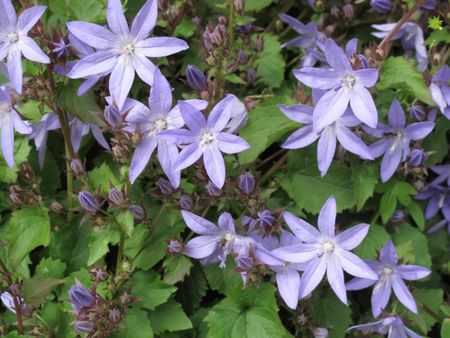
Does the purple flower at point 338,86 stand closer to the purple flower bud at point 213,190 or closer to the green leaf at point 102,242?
the purple flower bud at point 213,190

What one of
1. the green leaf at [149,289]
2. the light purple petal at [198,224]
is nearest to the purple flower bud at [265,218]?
the light purple petal at [198,224]

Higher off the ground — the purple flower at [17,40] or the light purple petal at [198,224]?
the purple flower at [17,40]

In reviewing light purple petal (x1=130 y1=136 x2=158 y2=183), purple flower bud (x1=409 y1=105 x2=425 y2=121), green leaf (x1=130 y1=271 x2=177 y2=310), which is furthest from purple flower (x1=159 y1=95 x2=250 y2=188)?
purple flower bud (x1=409 y1=105 x2=425 y2=121)

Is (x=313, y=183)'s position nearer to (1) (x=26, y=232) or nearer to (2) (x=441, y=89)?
(2) (x=441, y=89)

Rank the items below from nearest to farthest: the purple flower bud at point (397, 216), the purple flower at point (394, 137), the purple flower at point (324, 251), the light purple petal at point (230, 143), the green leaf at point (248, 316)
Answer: the light purple petal at point (230, 143) < the purple flower at point (324, 251) < the green leaf at point (248, 316) < the purple flower at point (394, 137) < the purple flower bud at point (397, 216)

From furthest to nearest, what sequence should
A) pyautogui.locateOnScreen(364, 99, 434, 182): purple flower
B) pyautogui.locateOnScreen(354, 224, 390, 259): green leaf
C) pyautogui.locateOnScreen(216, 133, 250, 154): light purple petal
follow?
1. pyautogui.locateOnScreen(354, 224, 390, 259): green leaf
2. pyautogui.locateOnScreen(364, 99, 434, 182): purple flower
3. pyautogui.locateOnScreen(216, 133, 250, 154): light purple petal

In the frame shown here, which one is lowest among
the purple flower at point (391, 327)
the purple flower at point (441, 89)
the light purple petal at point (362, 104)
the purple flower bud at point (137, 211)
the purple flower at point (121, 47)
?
the purple flower at point (391, 327)

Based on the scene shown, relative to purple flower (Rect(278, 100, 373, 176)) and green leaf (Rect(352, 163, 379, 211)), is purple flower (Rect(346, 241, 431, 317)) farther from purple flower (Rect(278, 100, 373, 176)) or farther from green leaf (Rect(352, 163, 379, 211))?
purple flower (Rect(278, 100, 373, 176))

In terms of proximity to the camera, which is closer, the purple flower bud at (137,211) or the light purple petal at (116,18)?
the light purple petal at (116,18)
